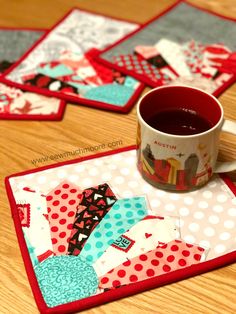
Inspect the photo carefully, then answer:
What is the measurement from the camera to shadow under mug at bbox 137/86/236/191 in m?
0.51

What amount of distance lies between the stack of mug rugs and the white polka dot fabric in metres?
0.14

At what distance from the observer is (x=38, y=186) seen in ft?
1.90

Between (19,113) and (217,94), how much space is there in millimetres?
337

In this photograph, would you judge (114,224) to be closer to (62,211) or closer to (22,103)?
(62,211)

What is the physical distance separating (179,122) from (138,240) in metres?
0.16

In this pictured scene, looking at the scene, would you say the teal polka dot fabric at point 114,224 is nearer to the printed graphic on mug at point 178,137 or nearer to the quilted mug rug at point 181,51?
the printed graphic on mug at point 178,137

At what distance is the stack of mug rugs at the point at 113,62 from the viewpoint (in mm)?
740

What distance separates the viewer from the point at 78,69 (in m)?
0.80

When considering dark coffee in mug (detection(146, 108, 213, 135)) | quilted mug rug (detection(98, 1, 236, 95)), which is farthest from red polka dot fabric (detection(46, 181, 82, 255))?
quilted mug rug (detection(98, 1, 236, 95))

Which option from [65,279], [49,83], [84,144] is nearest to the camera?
[65,279]

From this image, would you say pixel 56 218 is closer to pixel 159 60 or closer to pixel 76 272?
pixel 76 272

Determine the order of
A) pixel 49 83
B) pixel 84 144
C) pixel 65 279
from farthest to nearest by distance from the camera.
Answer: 1. pixel 49 83
2. pixel 84 144
3. pixel 65 279

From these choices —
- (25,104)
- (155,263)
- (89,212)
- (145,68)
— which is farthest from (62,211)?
(145,68)

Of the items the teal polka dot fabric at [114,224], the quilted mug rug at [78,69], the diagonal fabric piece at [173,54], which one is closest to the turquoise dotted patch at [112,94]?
the quilted mug rug at [78,69]
